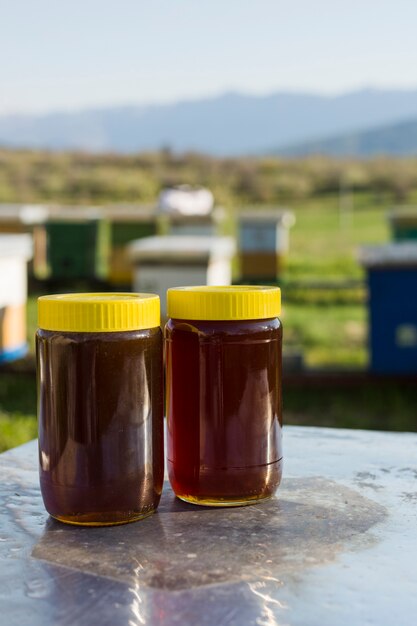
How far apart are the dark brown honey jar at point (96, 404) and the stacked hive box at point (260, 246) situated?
23.1 feet

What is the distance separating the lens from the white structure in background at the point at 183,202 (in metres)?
8.11

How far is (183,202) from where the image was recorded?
989 cm

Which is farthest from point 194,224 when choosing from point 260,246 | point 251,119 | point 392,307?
point 251,119

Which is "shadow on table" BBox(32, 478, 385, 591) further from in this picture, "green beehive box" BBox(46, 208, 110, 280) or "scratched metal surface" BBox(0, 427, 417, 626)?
"green beehive box" BBox(46, 208, 110, 280)

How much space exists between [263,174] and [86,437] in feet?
83.4

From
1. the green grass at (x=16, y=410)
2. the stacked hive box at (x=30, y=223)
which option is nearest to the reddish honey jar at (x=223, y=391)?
the green grass at (x=16, y=410)

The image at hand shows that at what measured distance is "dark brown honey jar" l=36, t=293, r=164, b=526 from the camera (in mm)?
845

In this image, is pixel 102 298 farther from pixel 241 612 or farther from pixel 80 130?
pixel 80 130

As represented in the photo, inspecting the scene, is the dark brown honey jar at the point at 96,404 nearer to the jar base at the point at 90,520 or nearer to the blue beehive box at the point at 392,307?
the jar base at the point at 90,520

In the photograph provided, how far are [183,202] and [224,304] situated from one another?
9.09 metres

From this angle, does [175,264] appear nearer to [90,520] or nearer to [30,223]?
[30,223]

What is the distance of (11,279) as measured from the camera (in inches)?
181

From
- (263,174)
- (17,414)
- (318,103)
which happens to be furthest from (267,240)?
(318,103)

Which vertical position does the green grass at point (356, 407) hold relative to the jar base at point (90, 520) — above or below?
below
